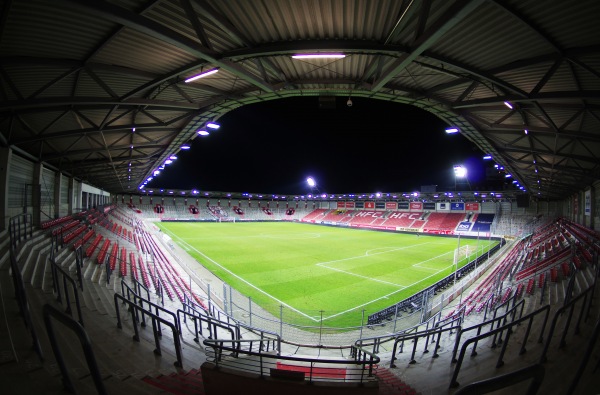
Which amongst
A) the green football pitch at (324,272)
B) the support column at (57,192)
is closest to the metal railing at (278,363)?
the green football pitch at (324,272)

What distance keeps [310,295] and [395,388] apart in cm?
984

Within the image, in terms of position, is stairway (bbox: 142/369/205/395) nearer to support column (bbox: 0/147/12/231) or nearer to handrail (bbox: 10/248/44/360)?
handrail (bbox: 10/248/44/360)

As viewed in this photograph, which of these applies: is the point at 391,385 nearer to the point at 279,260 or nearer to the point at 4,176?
the point at 4,176

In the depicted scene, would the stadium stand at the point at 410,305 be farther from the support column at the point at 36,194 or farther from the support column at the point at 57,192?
the support column at the point at 57,192

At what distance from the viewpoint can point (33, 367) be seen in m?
3.20

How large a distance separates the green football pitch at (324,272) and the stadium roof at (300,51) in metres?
7.52

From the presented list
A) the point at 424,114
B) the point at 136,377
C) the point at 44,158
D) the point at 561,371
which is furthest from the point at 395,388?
the point at 424,114

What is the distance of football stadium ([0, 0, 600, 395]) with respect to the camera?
4.46 m

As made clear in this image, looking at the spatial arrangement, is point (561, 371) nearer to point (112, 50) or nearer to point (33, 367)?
point (33, 367)

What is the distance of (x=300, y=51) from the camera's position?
20.5 ft

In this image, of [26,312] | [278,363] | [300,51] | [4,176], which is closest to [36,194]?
[4,176]

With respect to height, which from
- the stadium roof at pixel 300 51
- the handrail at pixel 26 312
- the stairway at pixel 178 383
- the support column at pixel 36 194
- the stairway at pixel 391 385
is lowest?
the stairway at pixel 391 385

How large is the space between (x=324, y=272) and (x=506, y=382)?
1861 cm

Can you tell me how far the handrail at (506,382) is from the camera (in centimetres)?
203
